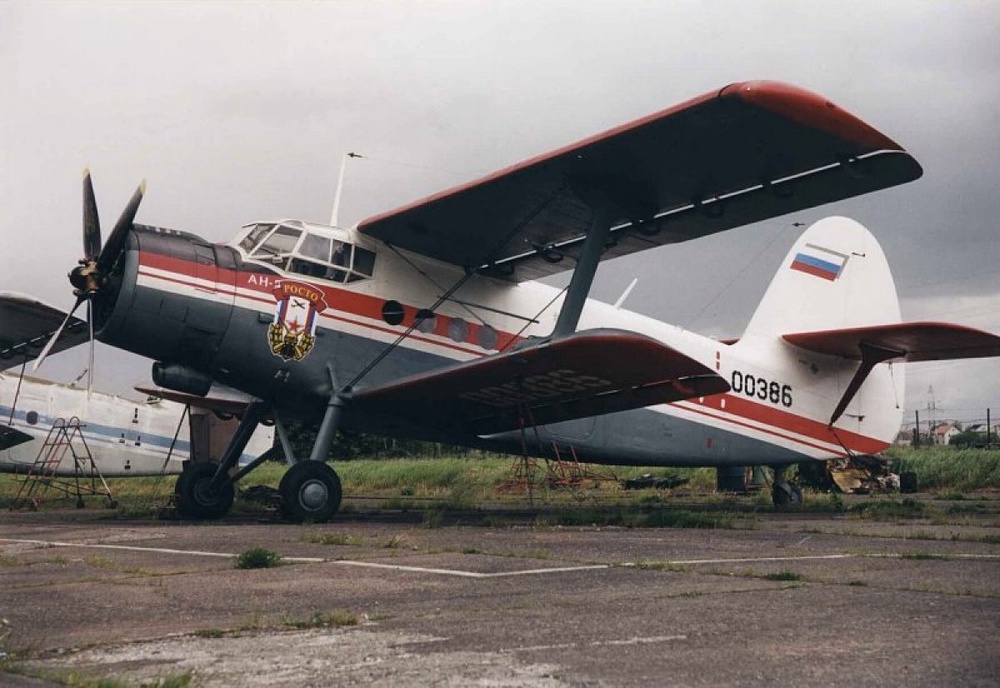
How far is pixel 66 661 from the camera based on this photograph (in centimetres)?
355

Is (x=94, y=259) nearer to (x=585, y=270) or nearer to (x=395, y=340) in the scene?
(x=395, y=340)

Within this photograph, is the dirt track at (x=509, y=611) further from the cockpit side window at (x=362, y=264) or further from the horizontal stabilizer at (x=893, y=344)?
the horizontal stabilizer at (x=893, y=344)

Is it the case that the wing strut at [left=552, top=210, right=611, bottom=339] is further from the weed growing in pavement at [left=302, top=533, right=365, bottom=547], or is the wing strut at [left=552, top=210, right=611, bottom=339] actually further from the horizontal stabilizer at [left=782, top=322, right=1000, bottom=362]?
the horizontal stabilizer at [left=782, top=322, right=1000, bottom=362]

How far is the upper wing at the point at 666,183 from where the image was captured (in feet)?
32.2

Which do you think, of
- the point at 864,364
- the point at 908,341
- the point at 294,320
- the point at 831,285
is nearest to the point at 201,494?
the point at 294,320

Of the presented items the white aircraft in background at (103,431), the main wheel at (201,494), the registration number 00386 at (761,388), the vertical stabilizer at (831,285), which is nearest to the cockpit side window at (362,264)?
the main wheel at (201,494)

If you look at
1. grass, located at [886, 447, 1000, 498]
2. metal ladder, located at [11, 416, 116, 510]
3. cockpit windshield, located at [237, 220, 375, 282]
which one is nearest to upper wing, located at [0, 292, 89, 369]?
cockpit windshield, located at [237, 220, 375, 282]

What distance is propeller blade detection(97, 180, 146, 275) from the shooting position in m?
10.5

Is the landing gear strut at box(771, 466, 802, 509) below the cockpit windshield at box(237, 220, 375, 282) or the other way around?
below

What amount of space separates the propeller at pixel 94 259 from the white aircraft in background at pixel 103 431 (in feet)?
29.1

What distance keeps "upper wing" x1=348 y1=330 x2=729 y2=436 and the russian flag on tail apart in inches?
246

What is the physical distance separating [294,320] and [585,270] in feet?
11.0

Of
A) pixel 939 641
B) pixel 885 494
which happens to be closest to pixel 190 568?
pixel 939 641

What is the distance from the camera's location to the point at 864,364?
16.0m
